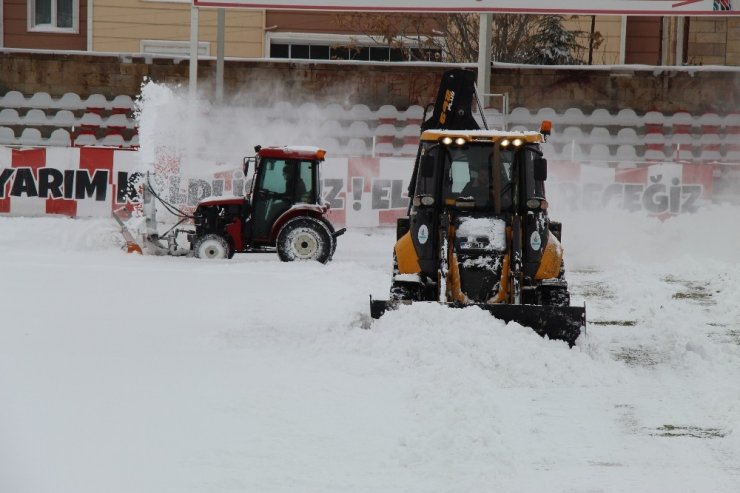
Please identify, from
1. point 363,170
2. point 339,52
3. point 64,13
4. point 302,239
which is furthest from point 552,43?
point 302,239

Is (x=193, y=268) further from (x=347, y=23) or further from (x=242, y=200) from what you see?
(x=347, y=23)

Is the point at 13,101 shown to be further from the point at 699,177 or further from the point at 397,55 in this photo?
the point at 699,177

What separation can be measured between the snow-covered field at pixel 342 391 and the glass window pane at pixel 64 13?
1534 cm

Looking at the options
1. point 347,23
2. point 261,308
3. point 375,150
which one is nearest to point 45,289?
point 261,308

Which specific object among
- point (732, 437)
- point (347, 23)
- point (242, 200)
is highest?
point (347, 23)

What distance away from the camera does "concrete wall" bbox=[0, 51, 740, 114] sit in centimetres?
2564

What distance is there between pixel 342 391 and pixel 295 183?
910cm

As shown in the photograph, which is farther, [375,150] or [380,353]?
[375,150]

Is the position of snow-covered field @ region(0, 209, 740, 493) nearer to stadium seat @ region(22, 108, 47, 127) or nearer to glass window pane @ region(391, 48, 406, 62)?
stadium seat @ region(22, 108, 47, 127)

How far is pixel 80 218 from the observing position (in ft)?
76.0

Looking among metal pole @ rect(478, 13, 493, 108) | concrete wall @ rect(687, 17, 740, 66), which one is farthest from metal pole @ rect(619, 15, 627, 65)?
metal pole @ rect(478, 13, 493, 108)

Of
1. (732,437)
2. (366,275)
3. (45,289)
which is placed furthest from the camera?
(366,275)

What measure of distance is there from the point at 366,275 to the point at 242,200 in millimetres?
2465

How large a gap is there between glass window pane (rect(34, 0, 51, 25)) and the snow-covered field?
15.5 m
